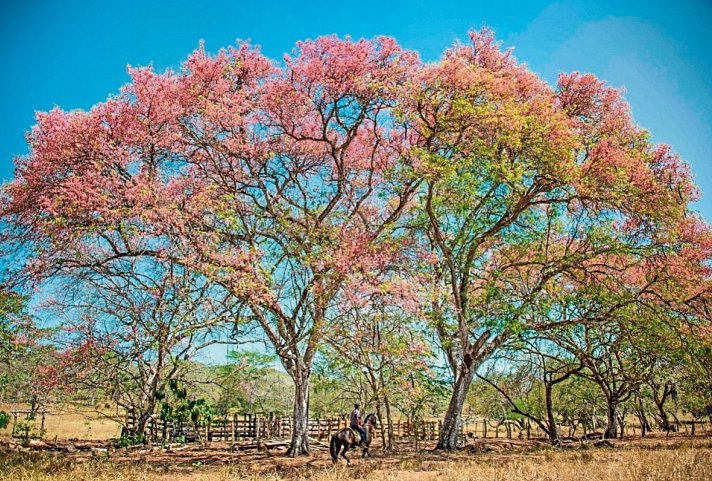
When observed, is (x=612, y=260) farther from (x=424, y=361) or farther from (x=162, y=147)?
(x=162, y=147)


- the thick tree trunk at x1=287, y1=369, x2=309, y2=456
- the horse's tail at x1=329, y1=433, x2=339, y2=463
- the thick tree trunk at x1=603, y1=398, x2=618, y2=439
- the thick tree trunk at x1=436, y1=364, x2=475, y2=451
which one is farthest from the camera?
the thick tree trunk at x1=603, y1=398, x2=618, y2=439

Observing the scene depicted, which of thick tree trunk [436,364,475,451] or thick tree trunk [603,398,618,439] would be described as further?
thick tree trunk [603,398,618,439]

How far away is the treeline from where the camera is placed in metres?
13.5

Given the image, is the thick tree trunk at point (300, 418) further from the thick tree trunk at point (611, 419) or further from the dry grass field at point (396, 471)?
the thick tree trunk at point (611, 419)

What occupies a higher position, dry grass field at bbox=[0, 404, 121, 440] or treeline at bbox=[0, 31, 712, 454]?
treeline at bbox=[0, 31, 712, 454]

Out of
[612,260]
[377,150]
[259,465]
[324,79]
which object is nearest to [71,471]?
[259,465]

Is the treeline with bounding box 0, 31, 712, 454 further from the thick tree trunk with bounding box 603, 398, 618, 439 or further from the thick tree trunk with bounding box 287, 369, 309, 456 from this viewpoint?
the thick tree trunk with bounding box 603, 398, 618, 439

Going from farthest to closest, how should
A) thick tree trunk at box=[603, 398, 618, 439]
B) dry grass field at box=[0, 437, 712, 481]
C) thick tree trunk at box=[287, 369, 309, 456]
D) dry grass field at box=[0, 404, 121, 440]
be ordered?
thick tree trunk at box=[603, 398, 618, 439] → dry grass field at box=[0, 404, 121, 440] → thick tree trunk at box=[287, 369, 309, 456] → dry grass field at box=[0, 437, 712, 481]

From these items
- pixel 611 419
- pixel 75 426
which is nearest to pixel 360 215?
pixel 611 419

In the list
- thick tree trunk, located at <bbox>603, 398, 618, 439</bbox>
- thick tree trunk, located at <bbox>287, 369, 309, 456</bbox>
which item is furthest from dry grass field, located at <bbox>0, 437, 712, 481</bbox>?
thick tree trunk, located at <bbox>603, 398, 618, 439</bbox>

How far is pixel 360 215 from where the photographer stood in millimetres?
18109

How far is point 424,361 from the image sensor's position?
14242 millimetres

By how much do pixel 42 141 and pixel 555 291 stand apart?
1467cm

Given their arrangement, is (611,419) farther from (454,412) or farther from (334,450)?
(334,450)
